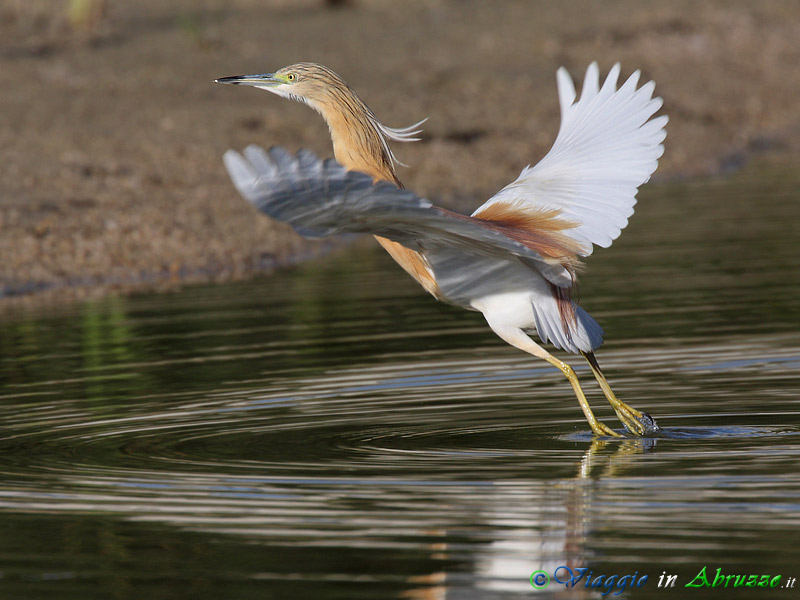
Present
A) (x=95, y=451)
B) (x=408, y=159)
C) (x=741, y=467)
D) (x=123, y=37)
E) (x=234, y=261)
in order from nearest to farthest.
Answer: (x=741, y=467) → (x=95, y=451) → (x=234, y=261) → (x=408, y=159) → (x=123, y=37)

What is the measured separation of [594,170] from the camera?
23.0 feet

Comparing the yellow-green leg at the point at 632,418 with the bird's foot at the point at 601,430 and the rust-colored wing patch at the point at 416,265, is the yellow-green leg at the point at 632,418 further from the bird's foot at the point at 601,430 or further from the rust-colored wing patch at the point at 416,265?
the rust-colored wing patch at the point at 416,265

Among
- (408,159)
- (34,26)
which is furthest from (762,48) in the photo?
(34,26)

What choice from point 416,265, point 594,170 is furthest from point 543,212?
point 416,265

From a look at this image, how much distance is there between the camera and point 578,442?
6.79 m

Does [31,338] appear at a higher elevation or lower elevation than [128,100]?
lower

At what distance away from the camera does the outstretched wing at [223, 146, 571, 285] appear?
4.71 m

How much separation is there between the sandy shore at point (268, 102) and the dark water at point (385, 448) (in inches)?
88.8

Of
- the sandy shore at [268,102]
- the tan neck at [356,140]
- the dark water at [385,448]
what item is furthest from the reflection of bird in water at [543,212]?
the sandy shore at [268,102]

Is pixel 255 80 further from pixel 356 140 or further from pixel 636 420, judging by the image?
pixel 636 420

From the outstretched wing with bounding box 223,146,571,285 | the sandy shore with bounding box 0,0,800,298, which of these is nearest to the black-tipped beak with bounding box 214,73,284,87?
the outstretched wing with bounding box 223,146,571,285

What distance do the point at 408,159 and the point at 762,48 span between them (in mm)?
12061

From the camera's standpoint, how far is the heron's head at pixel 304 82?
6.96 metres

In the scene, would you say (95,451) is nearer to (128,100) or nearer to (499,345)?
(499,345)
